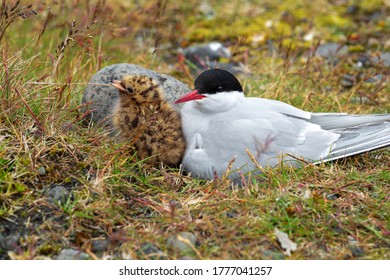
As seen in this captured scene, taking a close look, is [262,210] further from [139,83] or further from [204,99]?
[139,83]

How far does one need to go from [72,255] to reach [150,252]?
36 cm

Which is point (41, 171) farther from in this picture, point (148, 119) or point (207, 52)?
point (207, 52)

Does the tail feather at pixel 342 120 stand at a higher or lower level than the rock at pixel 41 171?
lower

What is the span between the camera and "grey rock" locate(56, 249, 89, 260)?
2936 millimetres

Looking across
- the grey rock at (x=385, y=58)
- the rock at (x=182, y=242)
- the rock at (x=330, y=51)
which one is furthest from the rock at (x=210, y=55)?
the rock at (x=182, y=242)

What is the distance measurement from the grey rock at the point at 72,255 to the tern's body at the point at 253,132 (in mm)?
1016

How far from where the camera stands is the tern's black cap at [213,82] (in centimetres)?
385

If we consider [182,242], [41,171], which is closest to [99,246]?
[182,242]

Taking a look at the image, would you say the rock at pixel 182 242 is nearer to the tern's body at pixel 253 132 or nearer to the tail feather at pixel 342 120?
the tern's body at pixel 253 132

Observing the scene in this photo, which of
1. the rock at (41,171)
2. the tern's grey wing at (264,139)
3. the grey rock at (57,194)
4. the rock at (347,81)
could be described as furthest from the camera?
the rock at (347,81)

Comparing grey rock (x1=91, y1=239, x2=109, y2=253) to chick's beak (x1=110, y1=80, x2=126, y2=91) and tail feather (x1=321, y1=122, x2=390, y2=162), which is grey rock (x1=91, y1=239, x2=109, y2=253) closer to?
chick's beak (x1=110, y1=80, x2=126, y2=91)

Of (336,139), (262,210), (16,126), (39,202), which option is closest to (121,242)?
(39,202)

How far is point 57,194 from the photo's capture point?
10.8 ft

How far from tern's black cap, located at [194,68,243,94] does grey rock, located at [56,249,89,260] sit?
1.35 metres
